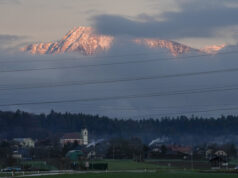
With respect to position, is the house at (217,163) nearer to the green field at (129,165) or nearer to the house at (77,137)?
the green field at (129,165)

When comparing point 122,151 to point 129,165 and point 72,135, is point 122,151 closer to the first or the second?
point 129,165

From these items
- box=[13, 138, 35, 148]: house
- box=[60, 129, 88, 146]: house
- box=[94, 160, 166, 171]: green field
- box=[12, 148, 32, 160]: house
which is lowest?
box=[94, 160, 166, 171]: green field

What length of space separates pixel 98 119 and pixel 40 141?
1112 inches

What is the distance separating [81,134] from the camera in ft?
608

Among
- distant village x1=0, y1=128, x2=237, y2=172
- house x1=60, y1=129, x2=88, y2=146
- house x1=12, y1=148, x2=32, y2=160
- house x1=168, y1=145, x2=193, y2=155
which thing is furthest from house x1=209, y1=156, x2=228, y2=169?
house x1=60, y1=129, x2=88, y2=146

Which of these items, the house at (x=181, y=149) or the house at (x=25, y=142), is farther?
the house at (x=25, y=142)

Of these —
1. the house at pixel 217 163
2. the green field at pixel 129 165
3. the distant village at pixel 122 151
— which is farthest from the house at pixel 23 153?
the house at pixel 217 163

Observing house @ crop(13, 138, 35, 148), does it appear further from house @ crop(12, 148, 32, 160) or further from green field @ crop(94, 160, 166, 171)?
green field @ crop(94, 160, 166, 171)

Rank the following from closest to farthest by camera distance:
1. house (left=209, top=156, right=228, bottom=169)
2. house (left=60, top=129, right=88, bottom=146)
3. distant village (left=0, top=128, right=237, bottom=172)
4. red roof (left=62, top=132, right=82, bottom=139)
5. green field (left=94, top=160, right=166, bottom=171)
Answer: green field (left=94, top=160, right=166, bottom=171) < house (left=209, top=156, right=228, bottom=169) < distant village (left=0, top=128, right=237, bottom=172) < house (left=60, top=129, right=88, bottom=146) < red roof (left=62, top=132, right=82, bottom=139)

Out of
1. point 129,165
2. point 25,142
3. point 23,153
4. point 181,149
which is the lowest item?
point 129,165

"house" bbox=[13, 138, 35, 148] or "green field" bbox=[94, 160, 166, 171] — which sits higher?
"house" bbox=[13, 138, 35, 148]

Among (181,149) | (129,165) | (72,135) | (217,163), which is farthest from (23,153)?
(217,163)

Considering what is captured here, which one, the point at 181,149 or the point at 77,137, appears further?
the point at 77,137

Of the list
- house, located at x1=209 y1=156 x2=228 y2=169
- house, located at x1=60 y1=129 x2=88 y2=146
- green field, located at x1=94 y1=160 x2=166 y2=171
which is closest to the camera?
green field, located at x1=94 y1=160 x2=166 y2=171
